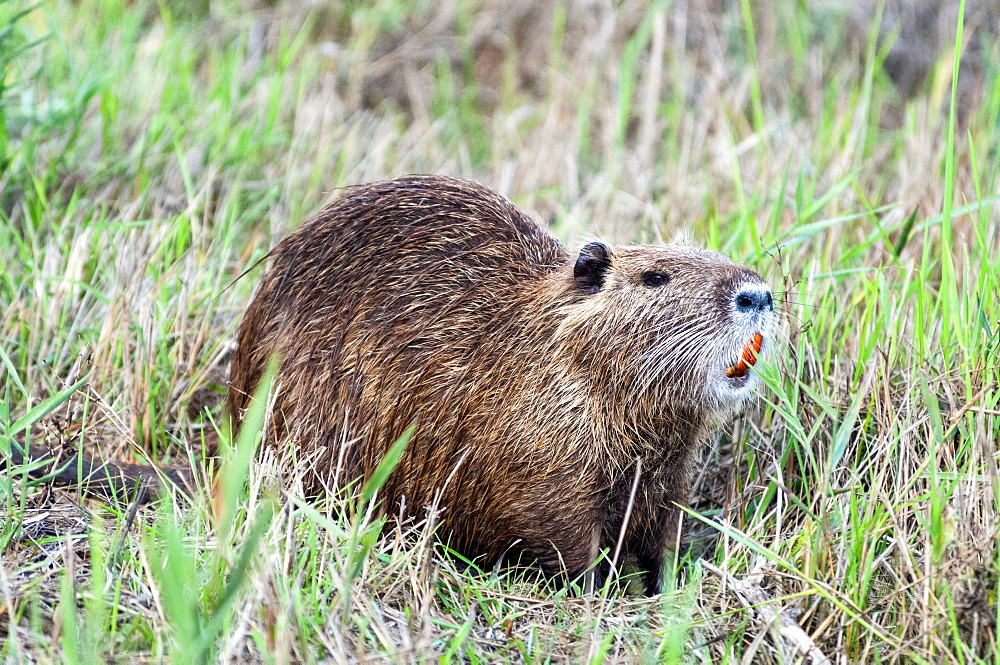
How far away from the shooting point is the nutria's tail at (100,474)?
2.48 m

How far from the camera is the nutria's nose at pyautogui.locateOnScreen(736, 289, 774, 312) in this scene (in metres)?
2.37

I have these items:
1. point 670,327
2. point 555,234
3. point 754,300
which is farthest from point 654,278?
point 555,234

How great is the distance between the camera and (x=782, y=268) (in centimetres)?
284

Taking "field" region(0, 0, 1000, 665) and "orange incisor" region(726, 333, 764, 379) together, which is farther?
"orange incisor" region(726, 333, 764, 379)

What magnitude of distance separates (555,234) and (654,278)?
1407 millimetres

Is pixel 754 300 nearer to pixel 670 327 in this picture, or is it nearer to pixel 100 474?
pixel 670 327

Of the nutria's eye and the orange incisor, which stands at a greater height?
the nutria's eye

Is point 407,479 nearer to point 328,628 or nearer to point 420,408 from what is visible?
point 420,408

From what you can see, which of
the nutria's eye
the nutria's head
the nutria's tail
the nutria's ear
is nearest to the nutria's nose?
the nutria's head

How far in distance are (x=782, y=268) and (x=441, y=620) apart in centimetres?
133

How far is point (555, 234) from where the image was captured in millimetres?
3896

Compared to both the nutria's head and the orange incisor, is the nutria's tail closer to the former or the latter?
the nutria's head

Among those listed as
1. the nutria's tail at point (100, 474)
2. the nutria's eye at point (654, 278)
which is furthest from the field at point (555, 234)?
the nutria's eye at point (654, 278)

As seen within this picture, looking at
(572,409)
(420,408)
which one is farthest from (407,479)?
(572,409)
